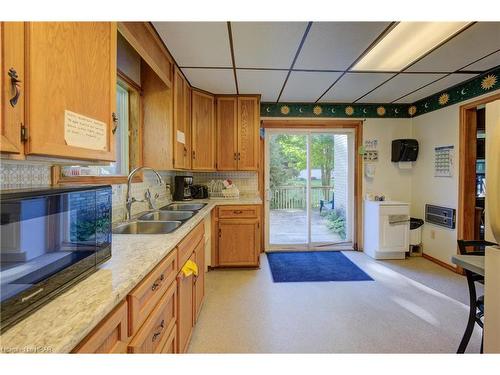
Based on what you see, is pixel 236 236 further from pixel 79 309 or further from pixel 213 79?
pixel 79 309

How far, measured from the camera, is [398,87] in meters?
3.30

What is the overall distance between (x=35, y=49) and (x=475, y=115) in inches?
166

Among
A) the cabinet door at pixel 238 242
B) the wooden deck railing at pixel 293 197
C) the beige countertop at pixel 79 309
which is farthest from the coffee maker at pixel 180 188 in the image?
the beige countertop at pixel 79 309

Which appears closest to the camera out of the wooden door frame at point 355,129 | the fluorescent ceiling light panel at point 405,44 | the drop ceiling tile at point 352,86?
the fluorescent ceiling light panel at point 405,44

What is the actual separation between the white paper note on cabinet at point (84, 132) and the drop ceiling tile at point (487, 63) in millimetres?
3321

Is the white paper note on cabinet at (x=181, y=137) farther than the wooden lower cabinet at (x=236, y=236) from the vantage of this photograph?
No

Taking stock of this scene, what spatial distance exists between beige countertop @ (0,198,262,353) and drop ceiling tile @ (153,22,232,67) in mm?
1649

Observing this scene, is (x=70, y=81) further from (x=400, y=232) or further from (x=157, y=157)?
(x=400, y=232)

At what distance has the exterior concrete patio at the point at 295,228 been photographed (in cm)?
432

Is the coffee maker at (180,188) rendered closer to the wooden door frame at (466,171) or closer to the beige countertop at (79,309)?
the beige countertop at (79,309)

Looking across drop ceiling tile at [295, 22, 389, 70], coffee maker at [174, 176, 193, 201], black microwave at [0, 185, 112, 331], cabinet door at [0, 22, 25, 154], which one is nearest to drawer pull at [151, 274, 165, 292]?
black microwave at [0, 185, 112, 331]

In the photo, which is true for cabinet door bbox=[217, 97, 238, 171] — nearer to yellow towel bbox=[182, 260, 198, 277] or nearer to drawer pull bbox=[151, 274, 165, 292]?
yellow towel bbox=[182, 260, 198, 277]

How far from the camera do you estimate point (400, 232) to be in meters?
3.74
